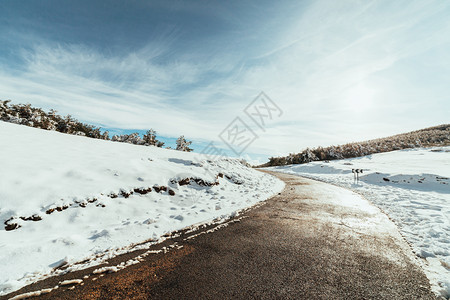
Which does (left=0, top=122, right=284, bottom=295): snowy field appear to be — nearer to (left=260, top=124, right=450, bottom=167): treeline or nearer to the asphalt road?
the asphalt road

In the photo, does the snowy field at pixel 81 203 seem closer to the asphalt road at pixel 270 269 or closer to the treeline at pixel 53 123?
the asphalt road at pixel 270 269

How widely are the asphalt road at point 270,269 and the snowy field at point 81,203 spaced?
24.3 inches

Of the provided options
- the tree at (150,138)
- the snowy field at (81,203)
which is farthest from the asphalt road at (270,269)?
the tree at (150,138)

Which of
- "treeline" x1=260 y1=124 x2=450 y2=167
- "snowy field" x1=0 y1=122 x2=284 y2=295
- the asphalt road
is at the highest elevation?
"treeline" x1=260 y1=124 x2=450 y2=167

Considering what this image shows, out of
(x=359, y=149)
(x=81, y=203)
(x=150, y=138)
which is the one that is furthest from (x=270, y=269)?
(x=359, y=149)

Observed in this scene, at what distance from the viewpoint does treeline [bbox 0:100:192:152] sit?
1485 centimetres

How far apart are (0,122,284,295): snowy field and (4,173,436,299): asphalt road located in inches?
24.3

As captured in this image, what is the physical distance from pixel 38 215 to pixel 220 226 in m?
3.84

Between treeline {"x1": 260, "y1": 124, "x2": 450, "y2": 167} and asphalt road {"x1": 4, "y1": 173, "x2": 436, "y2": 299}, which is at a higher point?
treeline {"x1": 260, "y1": 124, "x2": 450, "y2": 167}

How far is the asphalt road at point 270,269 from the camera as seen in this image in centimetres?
215

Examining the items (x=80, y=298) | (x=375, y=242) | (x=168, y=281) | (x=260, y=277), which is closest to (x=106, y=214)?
(x=80, y=298)

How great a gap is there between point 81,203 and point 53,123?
2097 cm

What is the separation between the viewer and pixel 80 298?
Answer: 203cm

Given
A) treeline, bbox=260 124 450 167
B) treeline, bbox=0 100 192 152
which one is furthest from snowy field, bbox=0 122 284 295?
A: treeline, bbox=260 124 450 167
